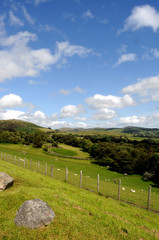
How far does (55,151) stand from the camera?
131 m

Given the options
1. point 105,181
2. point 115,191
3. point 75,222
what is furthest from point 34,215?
point 105,181

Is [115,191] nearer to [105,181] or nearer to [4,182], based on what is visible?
[4,182]

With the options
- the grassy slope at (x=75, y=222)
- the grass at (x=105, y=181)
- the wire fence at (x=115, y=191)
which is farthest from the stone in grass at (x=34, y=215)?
the grass at (x=105, y=181)

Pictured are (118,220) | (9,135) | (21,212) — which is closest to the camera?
(21,212)

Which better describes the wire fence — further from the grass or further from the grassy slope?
the grassy slope

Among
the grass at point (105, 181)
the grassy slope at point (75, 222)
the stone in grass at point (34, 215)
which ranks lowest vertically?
the grass at point (105, 181)

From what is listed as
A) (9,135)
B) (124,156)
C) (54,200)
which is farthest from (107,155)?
(54,200)

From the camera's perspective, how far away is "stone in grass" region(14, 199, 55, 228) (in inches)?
395

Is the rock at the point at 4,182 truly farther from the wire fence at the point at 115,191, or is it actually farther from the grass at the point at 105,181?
the grass at the point at 105,181

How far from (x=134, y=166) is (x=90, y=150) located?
49.0 metres

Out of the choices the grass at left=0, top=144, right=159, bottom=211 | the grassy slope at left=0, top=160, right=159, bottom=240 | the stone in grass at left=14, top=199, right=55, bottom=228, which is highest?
the stone in grass at left=14, top=199, right=55, bottom=228

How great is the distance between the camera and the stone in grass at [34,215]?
10023 mm

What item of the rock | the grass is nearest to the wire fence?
the grass

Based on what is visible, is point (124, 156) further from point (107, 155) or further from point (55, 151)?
point (55, 151)
